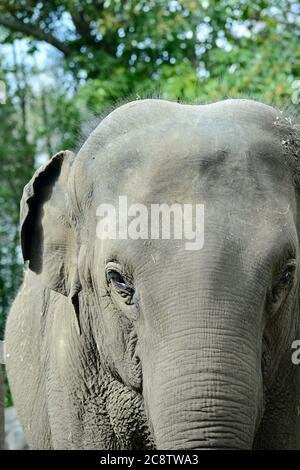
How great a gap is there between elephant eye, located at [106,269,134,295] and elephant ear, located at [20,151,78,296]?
56 cm

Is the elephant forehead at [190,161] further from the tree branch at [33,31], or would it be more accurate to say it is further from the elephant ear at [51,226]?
the tree branch at [33,31]

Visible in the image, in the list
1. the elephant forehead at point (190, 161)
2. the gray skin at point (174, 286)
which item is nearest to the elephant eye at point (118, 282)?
the gray skin at point (174, 286)

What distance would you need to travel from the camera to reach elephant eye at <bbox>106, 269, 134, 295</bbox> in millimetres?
3840

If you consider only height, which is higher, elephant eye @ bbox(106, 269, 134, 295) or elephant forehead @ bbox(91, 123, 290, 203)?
elephant forehead @ bbox(91, 123, 290, 203)

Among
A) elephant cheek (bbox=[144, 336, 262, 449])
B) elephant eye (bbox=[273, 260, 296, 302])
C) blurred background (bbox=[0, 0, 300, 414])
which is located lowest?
elephant cheek (bbox=[144, 336, 262, 449])

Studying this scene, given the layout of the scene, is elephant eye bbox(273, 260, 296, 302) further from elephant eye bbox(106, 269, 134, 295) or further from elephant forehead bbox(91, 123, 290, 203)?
elephant eye bbox(106, 269, 134, 295)

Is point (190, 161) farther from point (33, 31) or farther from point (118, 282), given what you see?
point (33, 31)

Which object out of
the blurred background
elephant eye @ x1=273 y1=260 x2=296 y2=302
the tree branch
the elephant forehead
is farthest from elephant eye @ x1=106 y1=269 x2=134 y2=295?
the tree branch

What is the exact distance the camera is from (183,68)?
34.0ft

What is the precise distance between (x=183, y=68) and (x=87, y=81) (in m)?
1.82

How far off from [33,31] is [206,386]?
9.33m

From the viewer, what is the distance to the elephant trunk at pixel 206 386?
11.0 feet

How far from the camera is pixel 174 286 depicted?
357cm

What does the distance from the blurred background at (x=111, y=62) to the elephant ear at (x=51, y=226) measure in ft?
13.6
